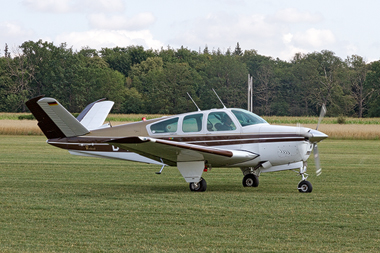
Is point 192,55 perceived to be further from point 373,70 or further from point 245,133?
point 245,133

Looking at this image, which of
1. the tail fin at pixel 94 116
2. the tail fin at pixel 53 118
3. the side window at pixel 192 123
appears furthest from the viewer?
the tail fin at pixel 94 116

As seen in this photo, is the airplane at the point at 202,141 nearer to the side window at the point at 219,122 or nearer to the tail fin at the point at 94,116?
the side window at the point at 219,122

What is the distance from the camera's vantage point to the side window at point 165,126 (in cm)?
1157

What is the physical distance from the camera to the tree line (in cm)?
7600

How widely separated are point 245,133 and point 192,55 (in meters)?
98.1

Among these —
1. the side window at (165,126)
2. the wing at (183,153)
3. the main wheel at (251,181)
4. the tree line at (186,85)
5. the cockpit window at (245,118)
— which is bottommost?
the main wheel at (251,181)

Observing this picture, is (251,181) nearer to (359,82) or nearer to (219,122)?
(219,122)

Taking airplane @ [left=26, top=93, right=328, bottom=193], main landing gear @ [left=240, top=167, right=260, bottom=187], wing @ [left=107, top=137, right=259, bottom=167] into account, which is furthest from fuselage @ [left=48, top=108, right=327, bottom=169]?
main landing gear @ [left=240, top=167, right=260, bottom=187]

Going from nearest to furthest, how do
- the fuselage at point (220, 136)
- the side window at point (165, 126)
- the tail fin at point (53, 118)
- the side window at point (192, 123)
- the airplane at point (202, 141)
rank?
the airplane at point (202, 141)
the fuselage at point (220, 136)
the tail fin at point (53, 118)
the side window at point (192, 123)
the side window at point (165, 126)

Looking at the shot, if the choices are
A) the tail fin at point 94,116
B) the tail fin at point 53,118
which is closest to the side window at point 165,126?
the tail fin at point 53,118

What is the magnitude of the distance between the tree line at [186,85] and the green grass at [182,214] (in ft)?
209

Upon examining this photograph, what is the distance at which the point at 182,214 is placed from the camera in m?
8.12

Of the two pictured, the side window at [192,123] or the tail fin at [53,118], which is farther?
the side window at [192,123]

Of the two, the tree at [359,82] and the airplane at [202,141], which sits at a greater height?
the tree at [359,82]
